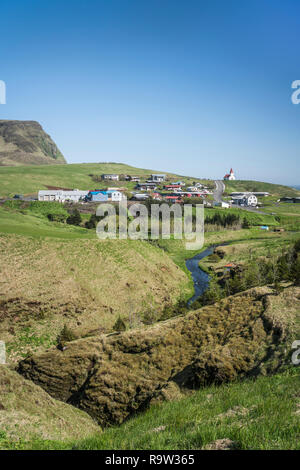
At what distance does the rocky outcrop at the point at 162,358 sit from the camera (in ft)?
41.3

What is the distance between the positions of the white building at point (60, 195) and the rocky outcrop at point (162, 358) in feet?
354

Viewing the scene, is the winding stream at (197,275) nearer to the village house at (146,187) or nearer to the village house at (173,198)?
the village house at (173,198)

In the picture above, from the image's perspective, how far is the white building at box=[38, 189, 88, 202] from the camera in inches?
4602

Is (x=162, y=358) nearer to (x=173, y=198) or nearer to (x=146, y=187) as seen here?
(x=173, y=198)

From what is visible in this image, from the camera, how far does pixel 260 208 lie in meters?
130

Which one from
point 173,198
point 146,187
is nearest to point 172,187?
point 146,187

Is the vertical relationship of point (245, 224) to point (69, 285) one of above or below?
above

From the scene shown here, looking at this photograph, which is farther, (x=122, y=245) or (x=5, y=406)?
(x=122, y=245)

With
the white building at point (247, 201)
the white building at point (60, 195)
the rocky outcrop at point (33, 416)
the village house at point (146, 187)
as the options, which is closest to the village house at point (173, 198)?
the village house at point (146, 187)

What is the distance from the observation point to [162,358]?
1522 cm

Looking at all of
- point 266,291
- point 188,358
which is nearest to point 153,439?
point 188,358

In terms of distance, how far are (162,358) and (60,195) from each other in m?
114

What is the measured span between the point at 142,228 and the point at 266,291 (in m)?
67.3
